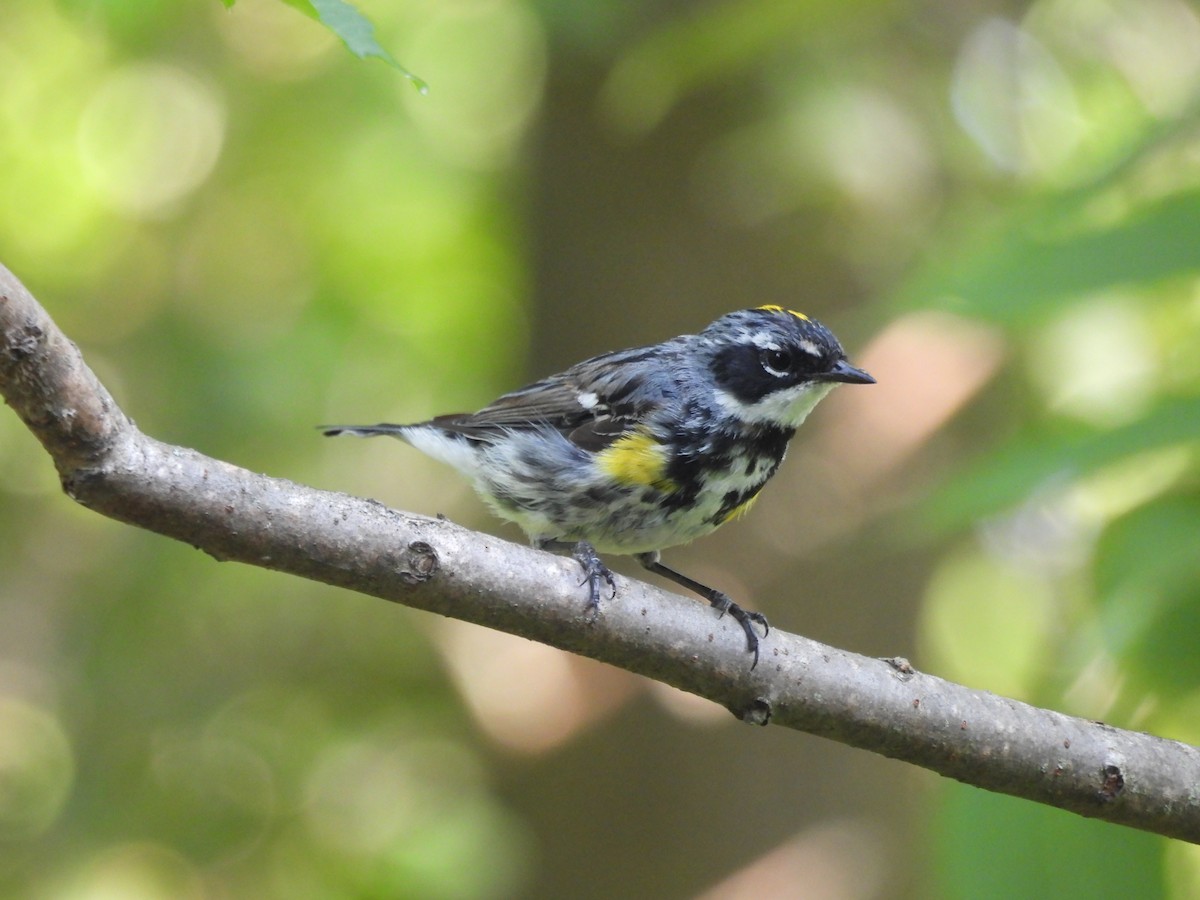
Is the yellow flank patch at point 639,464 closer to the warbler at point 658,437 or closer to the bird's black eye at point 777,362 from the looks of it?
the warbler at point 658,437

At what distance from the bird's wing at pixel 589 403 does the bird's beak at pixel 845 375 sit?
61cm

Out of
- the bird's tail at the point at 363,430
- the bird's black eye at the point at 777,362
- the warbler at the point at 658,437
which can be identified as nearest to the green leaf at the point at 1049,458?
the warbler at the point at 658,437

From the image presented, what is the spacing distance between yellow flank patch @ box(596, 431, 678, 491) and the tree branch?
3.70 feet

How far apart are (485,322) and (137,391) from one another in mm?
3151

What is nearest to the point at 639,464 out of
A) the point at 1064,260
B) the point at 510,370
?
the point at 1064,260

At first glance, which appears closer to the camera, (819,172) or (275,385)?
(819,172)

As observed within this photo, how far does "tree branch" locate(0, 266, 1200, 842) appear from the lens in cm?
216

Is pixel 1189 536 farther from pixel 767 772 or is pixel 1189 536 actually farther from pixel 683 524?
pixel 767 772

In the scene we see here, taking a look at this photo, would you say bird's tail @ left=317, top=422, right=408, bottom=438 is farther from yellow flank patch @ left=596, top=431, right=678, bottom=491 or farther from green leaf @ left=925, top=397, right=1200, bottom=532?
green leaf @ left=925, top=397, right=1200, bottom=532

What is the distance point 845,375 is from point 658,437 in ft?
2.50

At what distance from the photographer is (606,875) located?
630cm

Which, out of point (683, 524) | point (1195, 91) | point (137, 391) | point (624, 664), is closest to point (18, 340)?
point (624, 664)

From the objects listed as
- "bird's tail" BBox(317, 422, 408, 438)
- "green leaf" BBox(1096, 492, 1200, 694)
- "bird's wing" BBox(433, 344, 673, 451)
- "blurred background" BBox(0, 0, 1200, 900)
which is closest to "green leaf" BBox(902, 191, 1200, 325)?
"green leaf" BBox(1096, 492, 1200, 694)

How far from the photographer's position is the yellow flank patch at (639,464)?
4035 millimetres
